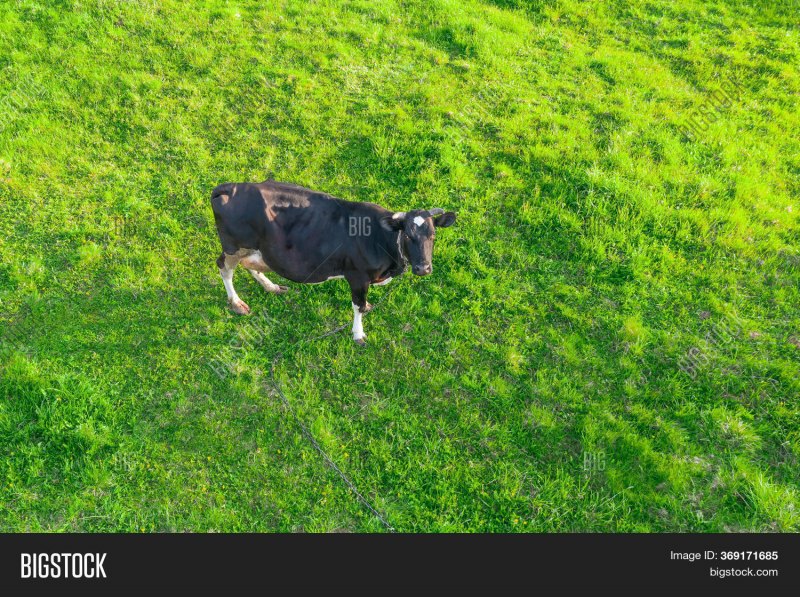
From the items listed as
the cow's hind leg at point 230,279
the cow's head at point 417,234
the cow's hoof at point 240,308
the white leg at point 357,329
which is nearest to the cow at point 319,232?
the cow's head at point 417,234

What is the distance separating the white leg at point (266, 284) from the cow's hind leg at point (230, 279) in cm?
36

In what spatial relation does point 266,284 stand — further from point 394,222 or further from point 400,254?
point 394,222

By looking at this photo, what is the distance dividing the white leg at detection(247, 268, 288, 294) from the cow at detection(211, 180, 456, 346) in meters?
0.77

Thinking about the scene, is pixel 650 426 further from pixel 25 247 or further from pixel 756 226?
pixel 25 247

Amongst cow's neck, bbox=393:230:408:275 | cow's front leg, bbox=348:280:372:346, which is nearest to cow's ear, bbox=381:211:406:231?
cow's neck, bbox=393:230:408:275

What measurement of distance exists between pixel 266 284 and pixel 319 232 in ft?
5.74

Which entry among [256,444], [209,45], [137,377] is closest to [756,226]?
[256,444]

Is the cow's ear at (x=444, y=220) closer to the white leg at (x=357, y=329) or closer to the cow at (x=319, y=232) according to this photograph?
the cow at (x=319, y=232)

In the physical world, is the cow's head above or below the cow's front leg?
above

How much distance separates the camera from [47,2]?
1270 cm

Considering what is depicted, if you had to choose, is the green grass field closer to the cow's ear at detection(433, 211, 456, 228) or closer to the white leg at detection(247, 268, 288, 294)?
the white leg at detection(247, 268, 288, 294)

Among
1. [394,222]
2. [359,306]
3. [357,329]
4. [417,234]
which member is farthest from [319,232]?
[357,329]

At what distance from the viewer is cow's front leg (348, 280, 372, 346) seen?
7.85 meters

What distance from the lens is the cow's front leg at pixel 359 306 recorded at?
785 cm
